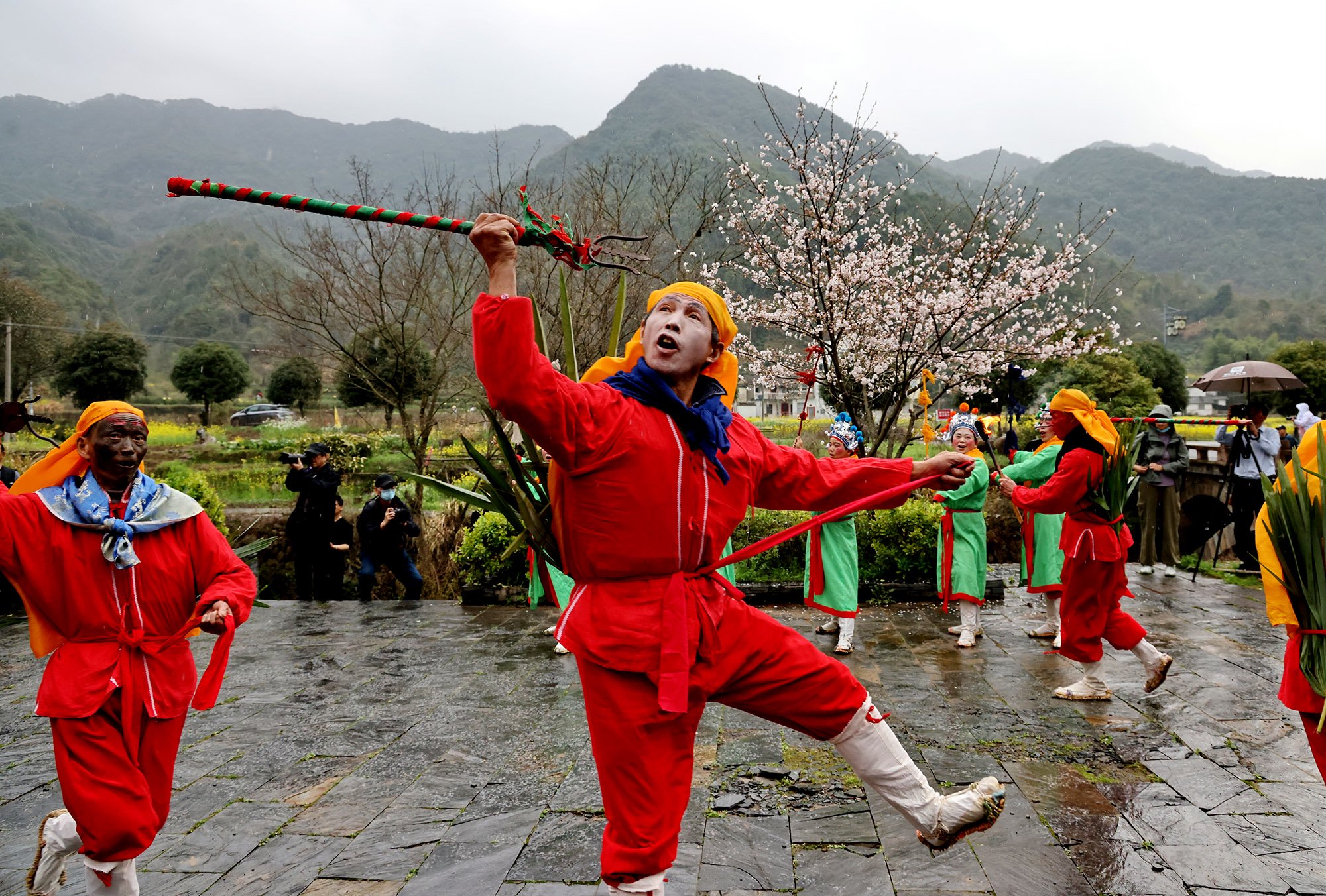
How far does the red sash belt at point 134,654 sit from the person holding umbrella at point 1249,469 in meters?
10.5

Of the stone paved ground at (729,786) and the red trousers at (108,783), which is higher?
the red trousers at (108,783)

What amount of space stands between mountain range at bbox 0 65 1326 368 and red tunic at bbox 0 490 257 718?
32.7ft

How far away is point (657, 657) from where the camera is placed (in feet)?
8.39

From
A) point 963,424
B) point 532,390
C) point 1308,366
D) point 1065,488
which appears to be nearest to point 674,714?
point 532,390

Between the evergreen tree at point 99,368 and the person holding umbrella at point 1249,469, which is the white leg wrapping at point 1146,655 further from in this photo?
the evergreen tree at point 99,368

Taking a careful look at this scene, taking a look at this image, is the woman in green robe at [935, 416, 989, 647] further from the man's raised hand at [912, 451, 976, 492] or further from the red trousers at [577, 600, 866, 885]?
the red trousers at [577, 600, 866, 885]

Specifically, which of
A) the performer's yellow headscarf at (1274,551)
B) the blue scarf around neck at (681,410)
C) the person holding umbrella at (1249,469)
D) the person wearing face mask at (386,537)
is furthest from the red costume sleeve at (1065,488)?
the person wearing face mask at (386,537)

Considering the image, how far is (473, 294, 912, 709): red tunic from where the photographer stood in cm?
250

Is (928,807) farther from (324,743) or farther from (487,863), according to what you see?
(324,743)

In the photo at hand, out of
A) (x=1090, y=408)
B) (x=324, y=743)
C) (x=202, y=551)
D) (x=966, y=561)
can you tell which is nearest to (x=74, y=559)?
(x=202, y=551)

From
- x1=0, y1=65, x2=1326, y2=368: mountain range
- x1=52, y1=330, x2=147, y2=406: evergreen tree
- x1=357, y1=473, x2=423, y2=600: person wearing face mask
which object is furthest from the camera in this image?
x1=0, y1=65, x2=1326, y2=368: mountain range

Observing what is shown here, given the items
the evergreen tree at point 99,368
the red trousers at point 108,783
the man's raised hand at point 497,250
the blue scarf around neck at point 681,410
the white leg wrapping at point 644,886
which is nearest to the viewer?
the man's raised hand at point 497,250

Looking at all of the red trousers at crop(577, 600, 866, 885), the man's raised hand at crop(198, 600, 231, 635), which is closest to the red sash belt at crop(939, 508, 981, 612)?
the red trousers at crop(577, 600, 866, 885)

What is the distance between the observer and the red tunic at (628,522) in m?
2.50
